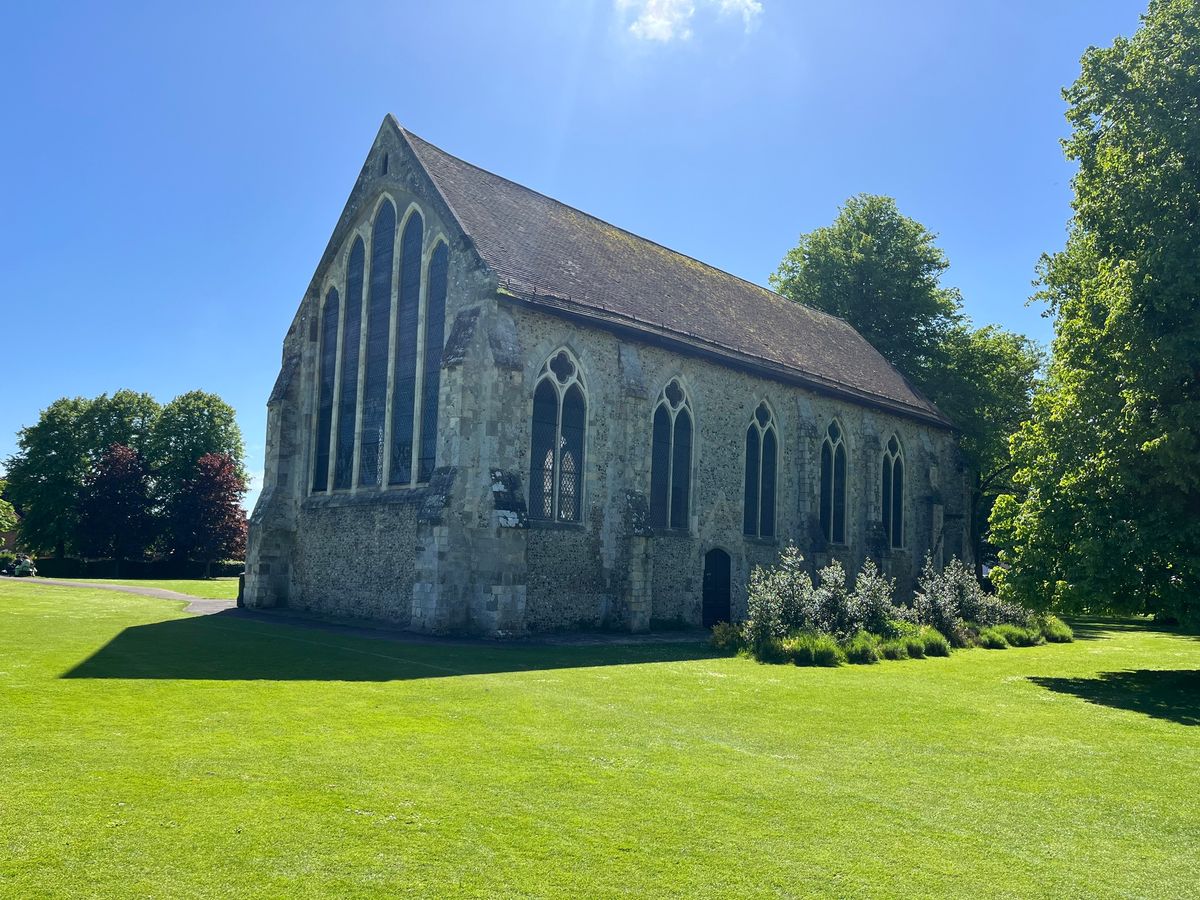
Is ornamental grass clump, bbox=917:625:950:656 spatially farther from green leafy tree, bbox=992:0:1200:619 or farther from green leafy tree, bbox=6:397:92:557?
green leafy tree, bbox=6:397:92:557

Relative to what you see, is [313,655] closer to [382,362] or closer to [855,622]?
[382,362]

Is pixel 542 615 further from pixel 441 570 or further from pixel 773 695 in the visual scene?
pixel 773 695

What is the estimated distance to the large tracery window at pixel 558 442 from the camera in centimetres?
2109

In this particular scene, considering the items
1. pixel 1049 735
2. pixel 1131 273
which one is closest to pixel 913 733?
Result: pixel 1049 735

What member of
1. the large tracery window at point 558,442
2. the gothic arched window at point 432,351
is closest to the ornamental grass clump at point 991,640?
the large tracery window at point 558,442

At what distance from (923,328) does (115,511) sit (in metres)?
47.2

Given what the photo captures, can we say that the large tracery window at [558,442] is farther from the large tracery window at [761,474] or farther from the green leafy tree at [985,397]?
the green leafy tree at [985,397]

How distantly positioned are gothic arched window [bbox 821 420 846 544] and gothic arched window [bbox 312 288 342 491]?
16121mm

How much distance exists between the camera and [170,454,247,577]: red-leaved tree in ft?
174

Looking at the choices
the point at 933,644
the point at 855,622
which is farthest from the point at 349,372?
the point at 933,644

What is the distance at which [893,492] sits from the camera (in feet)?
112

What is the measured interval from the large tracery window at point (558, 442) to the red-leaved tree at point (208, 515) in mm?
39283

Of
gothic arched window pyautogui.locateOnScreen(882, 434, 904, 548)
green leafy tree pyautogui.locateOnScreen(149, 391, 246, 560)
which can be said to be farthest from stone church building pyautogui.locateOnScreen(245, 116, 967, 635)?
green leafy tree pyautogui.locateOnScreen(149, 391, 246, 560)

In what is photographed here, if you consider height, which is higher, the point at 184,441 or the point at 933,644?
the point at 184,441
